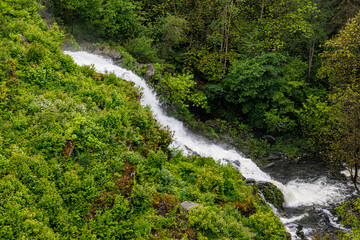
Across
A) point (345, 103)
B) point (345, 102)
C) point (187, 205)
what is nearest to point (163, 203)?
point (187, 205)

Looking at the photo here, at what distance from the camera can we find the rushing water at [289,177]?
43.3 feet

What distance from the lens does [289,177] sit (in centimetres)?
1730

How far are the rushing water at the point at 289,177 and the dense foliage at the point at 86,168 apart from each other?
10.3ft

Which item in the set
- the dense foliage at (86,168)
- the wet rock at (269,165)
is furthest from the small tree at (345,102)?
the dense foliage at (86,168)

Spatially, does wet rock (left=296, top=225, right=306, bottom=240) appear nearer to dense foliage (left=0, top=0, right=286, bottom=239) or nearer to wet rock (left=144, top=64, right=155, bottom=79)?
dense foliage (left=0, top=0, right=286, bottom=239)

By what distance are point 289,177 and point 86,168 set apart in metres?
13.7

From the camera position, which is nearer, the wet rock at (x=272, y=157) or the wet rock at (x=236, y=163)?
the wet rock at (x=236, y=163)

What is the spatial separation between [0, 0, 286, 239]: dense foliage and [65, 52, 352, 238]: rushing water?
3.15 meters

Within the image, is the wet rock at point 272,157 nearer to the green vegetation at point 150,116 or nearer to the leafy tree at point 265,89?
the green vegetation at point 150,116

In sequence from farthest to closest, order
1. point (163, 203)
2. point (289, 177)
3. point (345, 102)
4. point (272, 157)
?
point (272, 157), point (289, 177), point (345, 102), point (163, 203)

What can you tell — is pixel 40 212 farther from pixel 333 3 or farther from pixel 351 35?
pixel 333 3

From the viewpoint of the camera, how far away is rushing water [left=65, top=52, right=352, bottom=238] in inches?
520

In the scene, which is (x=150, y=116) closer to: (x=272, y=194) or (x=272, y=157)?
(x=272, y=194)

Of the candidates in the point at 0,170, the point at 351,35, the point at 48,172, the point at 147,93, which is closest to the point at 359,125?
Result: the point at 351,35
